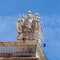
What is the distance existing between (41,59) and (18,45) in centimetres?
280

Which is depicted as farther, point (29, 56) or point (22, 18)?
point (22, 18)

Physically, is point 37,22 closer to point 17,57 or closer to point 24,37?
point 24,37

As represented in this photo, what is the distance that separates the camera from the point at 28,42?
3112 cm

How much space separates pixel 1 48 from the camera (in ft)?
103

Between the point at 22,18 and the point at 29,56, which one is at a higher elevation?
the point at 22,18

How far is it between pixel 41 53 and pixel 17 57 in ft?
10.0

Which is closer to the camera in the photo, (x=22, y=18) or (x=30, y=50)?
(x=30, y=50)

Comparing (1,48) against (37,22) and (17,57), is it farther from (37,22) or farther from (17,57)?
(37,22)

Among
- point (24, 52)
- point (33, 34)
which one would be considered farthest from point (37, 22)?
point (24, 52)

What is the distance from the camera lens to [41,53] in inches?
1299

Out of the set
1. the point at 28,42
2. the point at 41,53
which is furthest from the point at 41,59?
the point at 28,42

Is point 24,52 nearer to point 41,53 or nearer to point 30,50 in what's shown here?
point 30,50

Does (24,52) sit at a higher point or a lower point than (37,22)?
lower

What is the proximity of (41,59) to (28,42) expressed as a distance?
2.55 m
